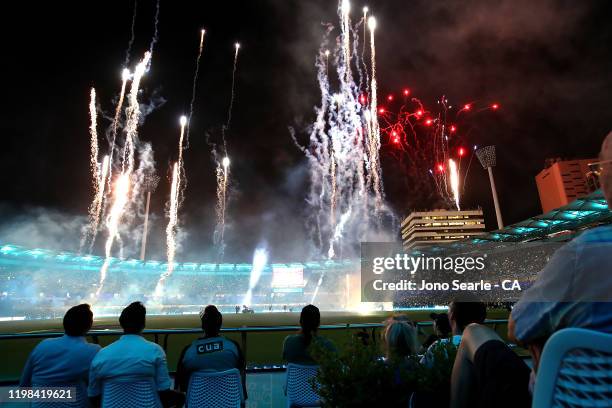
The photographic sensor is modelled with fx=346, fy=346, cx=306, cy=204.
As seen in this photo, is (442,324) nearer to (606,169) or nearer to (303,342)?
(303,342)

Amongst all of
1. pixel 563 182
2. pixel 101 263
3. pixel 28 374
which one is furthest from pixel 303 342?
pixel 563 182

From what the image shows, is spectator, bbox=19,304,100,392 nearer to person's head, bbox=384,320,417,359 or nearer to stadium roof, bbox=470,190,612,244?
person's head, bbox=384,320,417,359

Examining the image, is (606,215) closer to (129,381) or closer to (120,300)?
(129,381)

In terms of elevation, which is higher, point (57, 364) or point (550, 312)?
point (550, 312)

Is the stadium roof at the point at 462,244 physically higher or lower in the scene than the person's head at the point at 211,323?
higher

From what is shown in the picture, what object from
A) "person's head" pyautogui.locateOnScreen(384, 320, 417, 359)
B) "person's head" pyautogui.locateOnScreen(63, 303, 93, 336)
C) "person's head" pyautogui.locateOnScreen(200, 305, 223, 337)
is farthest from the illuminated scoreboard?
"person's head" pyautogui.locateOnScreen(384, 320, 417, 359)

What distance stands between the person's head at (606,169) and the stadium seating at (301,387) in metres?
3.56

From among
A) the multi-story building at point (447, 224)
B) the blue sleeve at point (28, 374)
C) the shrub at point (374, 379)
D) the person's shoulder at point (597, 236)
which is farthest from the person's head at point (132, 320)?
the multi-story building at point (447, 224)

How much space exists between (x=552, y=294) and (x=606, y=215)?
30519 mm

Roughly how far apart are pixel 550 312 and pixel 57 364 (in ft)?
14.8

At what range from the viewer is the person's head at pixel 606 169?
1607 mm

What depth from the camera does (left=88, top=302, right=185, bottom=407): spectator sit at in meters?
3.24

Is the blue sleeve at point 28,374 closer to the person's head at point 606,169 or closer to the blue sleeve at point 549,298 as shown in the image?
the blue sleeve at point 549,298

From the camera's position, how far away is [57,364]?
3.72 meters
